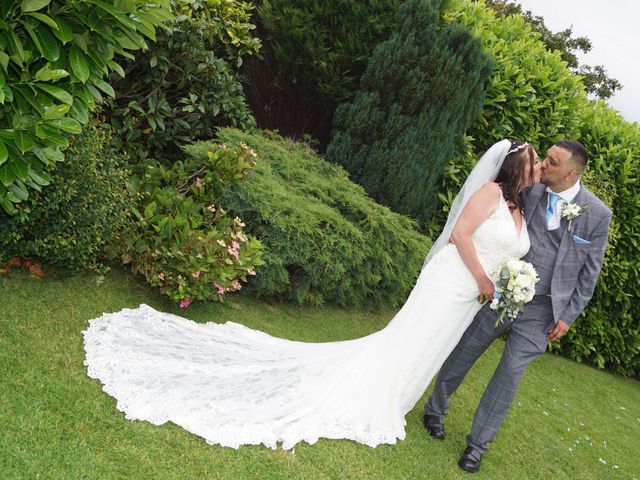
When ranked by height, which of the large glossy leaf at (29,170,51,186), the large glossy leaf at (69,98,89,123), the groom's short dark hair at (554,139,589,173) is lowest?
the large glossy leaf at (29,170,51,186)

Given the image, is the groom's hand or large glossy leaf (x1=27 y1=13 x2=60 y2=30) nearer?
large glossy leaf (x1=27 y1=13 x2=60 y2=30)

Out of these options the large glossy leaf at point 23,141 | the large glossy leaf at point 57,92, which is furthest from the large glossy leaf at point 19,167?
the large glossy leaf at point 57,92

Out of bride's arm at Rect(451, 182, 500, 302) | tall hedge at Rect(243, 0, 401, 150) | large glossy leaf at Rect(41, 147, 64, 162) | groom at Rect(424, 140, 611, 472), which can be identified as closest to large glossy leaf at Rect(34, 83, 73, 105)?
large glossy leaf at Rect(41, 147, 64, 162)

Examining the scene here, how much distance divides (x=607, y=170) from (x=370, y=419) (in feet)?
17.9

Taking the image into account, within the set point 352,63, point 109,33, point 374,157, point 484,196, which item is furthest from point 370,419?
point 352,63

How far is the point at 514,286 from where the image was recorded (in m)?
3.75

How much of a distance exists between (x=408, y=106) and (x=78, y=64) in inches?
154

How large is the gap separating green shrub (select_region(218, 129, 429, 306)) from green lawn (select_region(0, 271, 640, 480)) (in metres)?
0.40

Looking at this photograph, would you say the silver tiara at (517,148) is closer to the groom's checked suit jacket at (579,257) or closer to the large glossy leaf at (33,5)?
the groom's checked suit jacket at (579,257)

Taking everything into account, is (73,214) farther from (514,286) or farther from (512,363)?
(512,363)

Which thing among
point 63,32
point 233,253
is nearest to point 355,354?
point 233,253

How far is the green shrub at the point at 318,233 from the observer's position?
5.00 m

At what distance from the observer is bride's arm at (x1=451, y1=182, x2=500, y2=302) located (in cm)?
391

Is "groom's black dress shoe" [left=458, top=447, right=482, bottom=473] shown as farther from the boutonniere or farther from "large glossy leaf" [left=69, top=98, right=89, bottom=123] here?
"large glossy leaf" [left=69, top=98, right=89, bottom=123]
